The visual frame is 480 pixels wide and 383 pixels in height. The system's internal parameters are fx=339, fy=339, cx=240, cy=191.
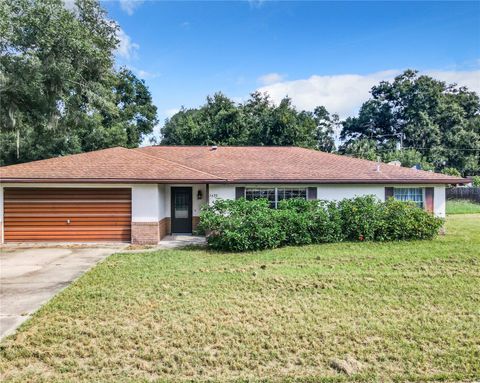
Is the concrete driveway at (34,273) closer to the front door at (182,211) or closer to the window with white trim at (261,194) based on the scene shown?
the front door at (182,211)

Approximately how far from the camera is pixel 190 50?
54.3 feet

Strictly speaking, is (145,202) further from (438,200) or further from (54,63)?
(438,200)

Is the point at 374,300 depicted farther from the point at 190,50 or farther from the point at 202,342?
the point at 190,50

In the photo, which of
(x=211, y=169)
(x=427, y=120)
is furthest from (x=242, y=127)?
(x=427, y=120)

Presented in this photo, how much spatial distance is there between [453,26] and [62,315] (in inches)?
671

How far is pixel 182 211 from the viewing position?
13812mm

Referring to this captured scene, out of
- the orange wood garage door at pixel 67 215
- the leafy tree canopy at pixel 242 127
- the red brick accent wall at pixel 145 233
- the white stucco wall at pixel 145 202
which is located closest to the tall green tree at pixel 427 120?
the leafy tree canopy at pixel 242 127

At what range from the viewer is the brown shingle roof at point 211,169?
11.5m

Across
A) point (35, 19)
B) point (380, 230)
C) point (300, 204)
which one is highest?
point (35, 19)

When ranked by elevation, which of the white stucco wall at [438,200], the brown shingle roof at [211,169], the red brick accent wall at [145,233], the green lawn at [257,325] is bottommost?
the green lawn at [257,325]

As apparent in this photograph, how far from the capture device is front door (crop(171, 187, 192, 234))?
13686mm

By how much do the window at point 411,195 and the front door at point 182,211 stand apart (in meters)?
8.30

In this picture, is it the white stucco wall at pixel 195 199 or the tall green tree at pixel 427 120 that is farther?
the tall green tree at pixel 427 120

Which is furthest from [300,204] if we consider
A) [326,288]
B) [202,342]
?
[202,342]
